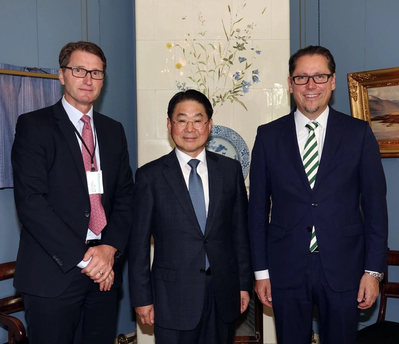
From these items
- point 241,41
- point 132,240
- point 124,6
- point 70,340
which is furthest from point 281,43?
point 70,340

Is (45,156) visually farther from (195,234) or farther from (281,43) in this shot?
(281,43)

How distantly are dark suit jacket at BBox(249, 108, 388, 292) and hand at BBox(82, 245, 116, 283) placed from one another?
26.7 inches

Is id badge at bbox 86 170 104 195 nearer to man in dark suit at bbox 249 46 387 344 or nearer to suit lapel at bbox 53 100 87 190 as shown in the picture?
suit lapel at bbox 53 100 87 190

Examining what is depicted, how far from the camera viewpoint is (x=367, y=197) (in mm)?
2203

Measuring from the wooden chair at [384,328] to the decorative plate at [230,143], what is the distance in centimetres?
114

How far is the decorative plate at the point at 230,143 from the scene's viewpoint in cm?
348

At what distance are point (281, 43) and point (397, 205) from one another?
1.34m

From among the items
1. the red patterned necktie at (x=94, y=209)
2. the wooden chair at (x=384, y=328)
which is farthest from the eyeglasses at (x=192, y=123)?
the wooden chair at (x=384, y=328)

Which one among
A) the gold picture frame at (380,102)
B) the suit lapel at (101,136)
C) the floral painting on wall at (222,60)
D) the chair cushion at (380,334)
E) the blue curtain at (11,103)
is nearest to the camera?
the suit lapel at (101,136)

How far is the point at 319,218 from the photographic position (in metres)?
2.18

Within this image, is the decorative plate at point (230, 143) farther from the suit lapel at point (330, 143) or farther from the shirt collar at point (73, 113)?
the shirt collar at point (73, 113)

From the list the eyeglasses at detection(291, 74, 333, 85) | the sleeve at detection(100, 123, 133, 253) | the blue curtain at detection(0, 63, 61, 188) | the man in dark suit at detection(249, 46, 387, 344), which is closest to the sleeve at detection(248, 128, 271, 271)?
the man in dark suit at detection(249, 46, 387, 344)

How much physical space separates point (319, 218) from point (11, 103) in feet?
5.69

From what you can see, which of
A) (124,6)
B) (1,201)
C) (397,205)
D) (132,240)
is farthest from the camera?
(124,6)
